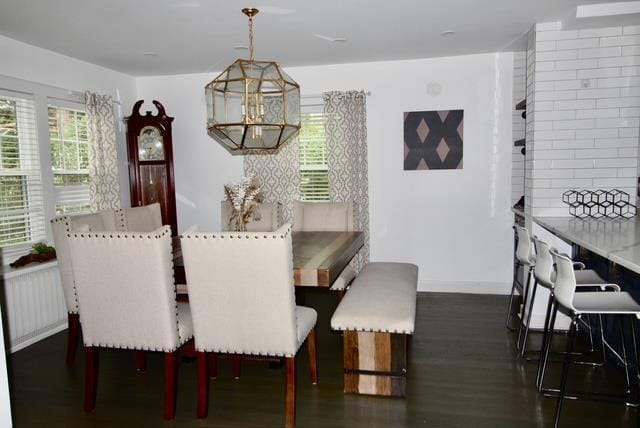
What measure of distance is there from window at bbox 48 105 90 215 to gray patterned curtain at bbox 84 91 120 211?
10cm

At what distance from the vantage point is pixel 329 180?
17.1 ft

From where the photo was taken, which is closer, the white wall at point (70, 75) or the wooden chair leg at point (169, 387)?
the wooden chair leg at point (169, 387)

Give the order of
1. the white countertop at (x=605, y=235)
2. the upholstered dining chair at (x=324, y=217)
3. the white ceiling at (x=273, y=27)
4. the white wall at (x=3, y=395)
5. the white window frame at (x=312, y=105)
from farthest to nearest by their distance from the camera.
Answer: the white window frame at (x=312, y=105), the upholstered dining chair at (x=324, y=217), the white ceiling at (x=273, y=27), the white countertop at (x=605, y=235), the white wall at (x=3, y=395)

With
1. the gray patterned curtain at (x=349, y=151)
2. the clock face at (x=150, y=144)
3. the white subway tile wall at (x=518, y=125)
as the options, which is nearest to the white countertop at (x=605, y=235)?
the white subway tile wall at (x=518, y=125)

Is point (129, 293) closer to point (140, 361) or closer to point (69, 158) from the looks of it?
point (140, 361)

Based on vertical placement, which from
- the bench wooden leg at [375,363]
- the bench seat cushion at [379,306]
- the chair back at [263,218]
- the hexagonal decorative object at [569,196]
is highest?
the hexagonal decorative object at [569,196]

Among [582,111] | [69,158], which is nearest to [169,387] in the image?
[69,158]

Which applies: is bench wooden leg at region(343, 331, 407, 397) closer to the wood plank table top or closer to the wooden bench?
the wooden bench

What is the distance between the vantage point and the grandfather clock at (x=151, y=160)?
5.17 m

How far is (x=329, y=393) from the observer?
2.92 m

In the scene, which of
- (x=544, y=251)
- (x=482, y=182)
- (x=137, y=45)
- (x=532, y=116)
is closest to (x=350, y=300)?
(x=544, y=251)

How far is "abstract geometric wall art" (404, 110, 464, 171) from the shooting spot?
498 cm

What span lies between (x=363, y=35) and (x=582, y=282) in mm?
2582

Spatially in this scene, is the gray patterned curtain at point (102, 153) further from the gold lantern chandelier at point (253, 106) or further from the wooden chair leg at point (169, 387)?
the wooden chair leg at point (169, 387)
